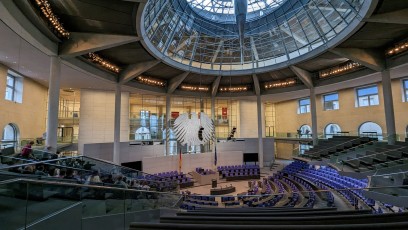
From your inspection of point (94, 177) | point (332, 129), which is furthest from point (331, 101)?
point (94, 177)

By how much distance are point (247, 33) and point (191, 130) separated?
13.7 meters

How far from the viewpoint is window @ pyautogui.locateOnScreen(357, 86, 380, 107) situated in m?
21.9

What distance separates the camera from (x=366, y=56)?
15625mm

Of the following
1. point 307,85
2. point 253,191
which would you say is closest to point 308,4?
point 307,85

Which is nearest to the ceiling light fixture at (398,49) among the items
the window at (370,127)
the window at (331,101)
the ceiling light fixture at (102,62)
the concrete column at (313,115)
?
the concrete column at (313,115)

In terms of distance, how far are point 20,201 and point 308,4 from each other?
1915 centimetres

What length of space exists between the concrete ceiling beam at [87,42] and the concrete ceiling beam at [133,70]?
17.3ft

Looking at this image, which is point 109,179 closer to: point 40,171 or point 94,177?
point 94,177

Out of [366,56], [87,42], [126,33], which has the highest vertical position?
[126,33]

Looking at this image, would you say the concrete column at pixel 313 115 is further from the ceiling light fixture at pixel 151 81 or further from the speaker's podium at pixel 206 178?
the ceiling light fixture at pixel 151 81

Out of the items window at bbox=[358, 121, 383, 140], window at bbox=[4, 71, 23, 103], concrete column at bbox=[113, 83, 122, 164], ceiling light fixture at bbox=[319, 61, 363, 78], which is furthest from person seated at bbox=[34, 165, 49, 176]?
window at bbox=[358, 121, 383, 140]

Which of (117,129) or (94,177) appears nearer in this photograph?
(94,177)

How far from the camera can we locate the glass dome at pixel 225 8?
18.0 m

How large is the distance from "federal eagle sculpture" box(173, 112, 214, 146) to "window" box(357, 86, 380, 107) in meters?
21.1
